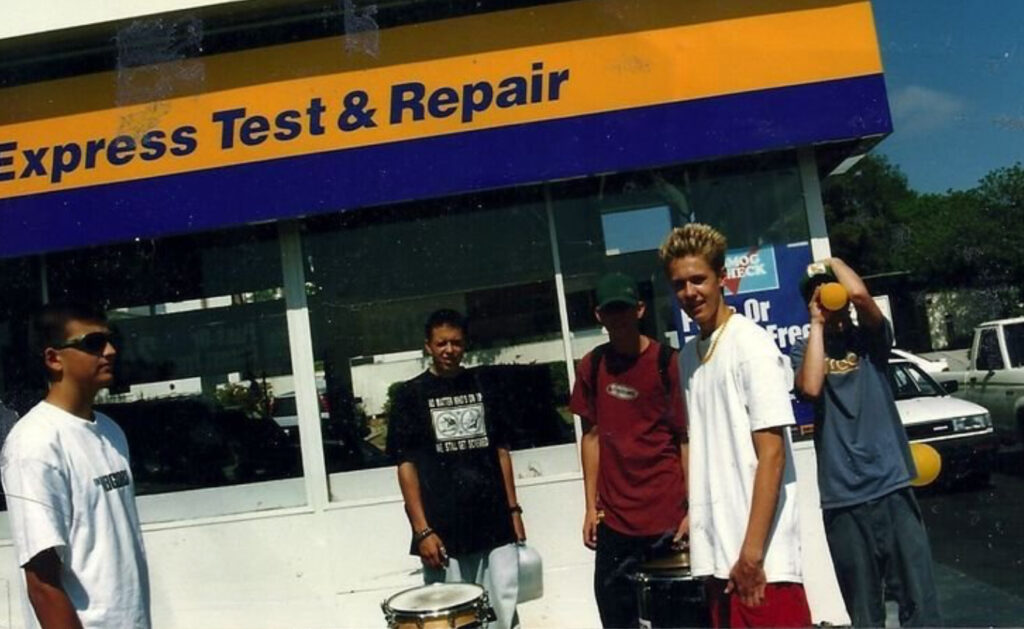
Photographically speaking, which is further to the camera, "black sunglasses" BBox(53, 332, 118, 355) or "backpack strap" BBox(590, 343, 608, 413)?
"backpack strap" BBox(590, 343, 608, 413)

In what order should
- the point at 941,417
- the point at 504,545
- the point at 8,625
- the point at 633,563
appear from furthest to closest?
1. the point at 8,625
2. the point at 941,417
3. the point at 504,545
4. the point at 633,563

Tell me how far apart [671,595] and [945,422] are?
7.15 ft

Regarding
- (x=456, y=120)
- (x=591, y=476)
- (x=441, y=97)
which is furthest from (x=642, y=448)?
(x=441, y=97)

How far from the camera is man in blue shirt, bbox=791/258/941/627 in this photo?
389 centimetres

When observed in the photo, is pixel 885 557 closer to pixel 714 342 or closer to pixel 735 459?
pixel 735 459

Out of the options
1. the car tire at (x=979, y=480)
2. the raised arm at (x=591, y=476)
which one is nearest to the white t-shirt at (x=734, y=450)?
the raised arm at (x=591, y=476)

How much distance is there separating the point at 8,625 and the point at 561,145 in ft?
12.9

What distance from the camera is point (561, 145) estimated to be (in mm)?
5230

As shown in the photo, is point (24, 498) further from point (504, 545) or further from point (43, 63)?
point (43, 63)

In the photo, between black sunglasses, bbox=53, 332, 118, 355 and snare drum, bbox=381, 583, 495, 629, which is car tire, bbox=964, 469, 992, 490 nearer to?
snare drum, bbox=381, 583, 495, 629

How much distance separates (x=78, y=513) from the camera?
2977 millimetres

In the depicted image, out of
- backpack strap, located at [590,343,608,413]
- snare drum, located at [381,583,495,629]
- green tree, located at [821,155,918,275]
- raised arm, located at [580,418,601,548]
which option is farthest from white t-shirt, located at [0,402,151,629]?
green tree, located at [821,155,918,275]

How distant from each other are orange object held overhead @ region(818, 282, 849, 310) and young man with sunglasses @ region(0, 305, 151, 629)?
105 inches

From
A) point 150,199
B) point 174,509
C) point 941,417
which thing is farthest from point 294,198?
point 941,417
